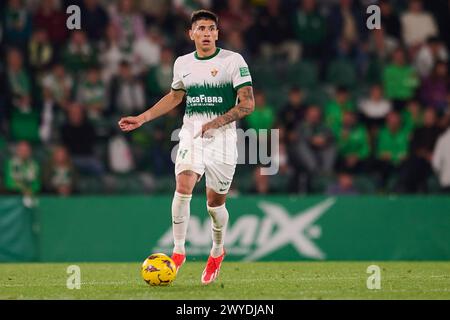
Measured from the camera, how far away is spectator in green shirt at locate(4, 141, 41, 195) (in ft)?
54.9

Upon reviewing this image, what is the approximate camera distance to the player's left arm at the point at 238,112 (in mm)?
9767

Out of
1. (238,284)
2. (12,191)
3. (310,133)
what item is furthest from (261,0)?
(238,284)

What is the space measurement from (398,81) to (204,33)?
31.4 ft

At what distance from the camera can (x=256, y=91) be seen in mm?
18250

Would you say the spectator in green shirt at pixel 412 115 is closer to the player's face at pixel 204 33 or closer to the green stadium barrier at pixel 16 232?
the green stadium barrier at pixel 16 232

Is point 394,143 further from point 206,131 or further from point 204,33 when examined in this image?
point 206,131

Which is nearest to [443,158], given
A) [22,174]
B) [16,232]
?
[22,174]

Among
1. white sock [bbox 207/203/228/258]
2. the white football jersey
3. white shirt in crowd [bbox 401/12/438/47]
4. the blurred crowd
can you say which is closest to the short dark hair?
the white football jersey

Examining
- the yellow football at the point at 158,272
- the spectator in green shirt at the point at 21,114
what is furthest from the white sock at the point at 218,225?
the spectator in green shirt at the point at 21,114

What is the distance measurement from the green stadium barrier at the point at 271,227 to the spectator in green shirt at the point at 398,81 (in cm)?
348

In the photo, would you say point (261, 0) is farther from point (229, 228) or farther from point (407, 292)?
point (407, 292)

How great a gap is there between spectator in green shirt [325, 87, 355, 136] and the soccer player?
7993mm

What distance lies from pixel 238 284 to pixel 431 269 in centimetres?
337

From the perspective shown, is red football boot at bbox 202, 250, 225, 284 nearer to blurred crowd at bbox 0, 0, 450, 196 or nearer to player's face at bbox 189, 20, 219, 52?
player's face at bbox 189, 20, 219, 52
